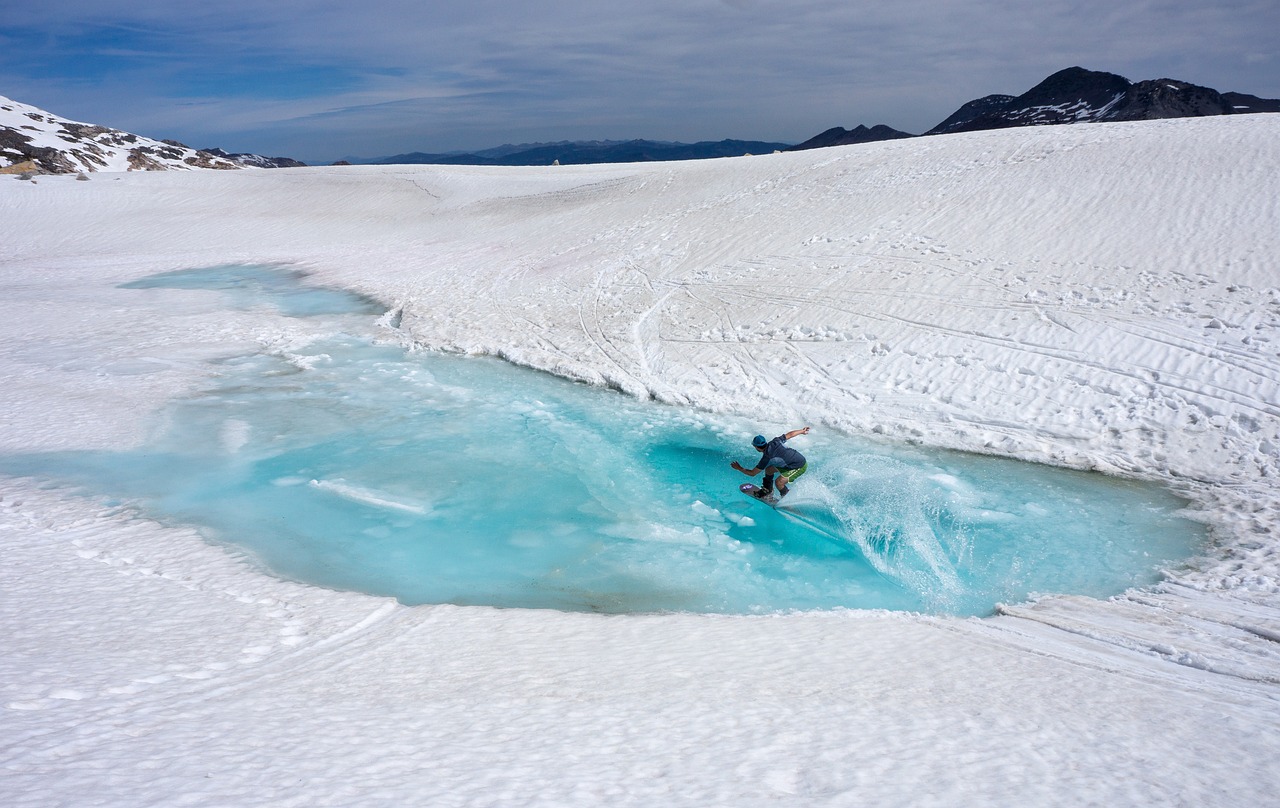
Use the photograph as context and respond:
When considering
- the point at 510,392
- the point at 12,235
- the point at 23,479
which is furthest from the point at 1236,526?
the point at 12,235

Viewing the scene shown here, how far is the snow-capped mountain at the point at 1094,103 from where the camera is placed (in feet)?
179

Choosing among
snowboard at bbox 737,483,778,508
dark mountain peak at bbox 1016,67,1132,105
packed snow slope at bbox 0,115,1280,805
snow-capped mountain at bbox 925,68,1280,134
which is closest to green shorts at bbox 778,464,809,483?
snowboard at bbox 737,483,778,508

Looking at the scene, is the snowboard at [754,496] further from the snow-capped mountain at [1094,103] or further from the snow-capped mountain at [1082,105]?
the snow-capped mountain at [1094,103]

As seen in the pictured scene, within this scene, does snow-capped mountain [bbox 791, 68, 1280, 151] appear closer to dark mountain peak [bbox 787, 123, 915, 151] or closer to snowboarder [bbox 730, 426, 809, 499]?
dark mountain peak [bbox 787, 123, 915, 151]

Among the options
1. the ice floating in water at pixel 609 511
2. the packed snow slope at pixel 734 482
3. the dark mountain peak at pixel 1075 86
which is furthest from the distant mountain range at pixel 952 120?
the ice floating in water at pixel 609 511

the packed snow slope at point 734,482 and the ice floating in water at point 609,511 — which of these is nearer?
the packed snow slope at point 734,482

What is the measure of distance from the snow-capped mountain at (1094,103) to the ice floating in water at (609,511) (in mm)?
52779

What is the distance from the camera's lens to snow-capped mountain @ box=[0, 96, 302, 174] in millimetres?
44156

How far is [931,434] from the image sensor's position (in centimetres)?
965

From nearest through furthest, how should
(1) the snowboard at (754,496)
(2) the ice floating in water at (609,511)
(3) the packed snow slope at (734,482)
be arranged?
(3) the packed snow slope at (734,482)
(2) the ice floating in water at (609,511)
(1) the snowboard at (754,496)

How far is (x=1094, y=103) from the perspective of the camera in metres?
62.2

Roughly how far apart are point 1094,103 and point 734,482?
71.2m

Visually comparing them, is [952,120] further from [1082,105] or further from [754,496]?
[754,496]

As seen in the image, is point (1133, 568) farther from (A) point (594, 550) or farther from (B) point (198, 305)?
(B) point (198, 305)
